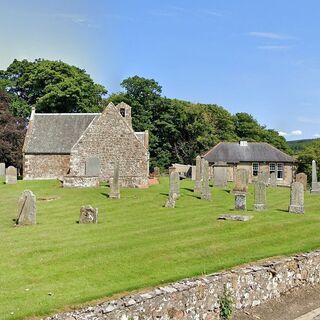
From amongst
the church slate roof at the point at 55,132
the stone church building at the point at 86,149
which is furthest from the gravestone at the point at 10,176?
the church slate roof at the point at 55,132

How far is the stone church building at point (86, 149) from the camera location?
34934 mm

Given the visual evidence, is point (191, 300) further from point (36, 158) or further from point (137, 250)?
point (36, 158)

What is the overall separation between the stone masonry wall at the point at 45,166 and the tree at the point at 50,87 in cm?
2031

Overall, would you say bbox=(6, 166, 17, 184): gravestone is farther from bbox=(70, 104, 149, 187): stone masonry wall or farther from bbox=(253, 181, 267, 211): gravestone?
bbox=(253, 181, 267, 211): gravestone

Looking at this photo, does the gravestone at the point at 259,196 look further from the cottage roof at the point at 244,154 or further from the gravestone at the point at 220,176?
the cottage roof at the point at 244,154

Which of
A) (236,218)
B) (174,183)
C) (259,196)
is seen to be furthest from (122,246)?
(174,183)

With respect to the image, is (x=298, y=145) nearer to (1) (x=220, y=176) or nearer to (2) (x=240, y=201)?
(1) (x=220, y=176)

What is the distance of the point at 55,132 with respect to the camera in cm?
4238

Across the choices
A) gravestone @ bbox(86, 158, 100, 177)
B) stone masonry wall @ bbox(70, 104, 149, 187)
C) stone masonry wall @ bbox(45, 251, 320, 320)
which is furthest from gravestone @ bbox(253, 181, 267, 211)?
stone masonry wall @ bbox(70, 104, 149, 187)

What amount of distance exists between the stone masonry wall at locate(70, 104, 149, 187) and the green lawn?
1290 cm

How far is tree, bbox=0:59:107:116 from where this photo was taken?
60094mm

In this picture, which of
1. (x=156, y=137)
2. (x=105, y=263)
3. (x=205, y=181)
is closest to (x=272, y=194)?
(x=205, y=181)

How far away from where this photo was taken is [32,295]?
9.75m

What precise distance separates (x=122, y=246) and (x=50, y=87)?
161 ft
